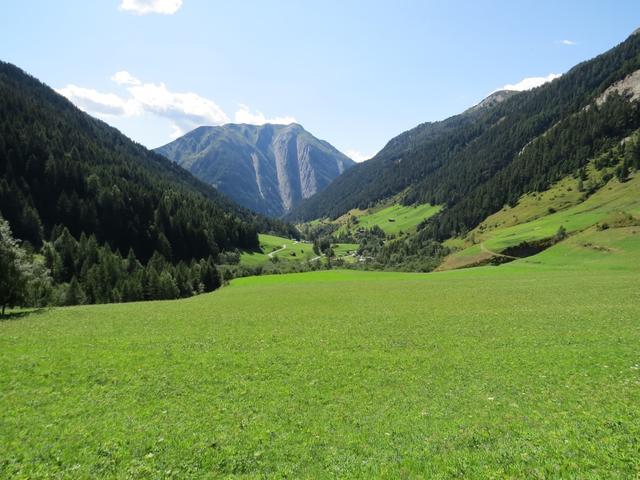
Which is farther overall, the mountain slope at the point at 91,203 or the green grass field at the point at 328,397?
the mountain slope at the point at 91,203

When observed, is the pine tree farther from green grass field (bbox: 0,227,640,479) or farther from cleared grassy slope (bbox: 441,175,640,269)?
cleared grassy slope (bbox: 441,175,640,269)

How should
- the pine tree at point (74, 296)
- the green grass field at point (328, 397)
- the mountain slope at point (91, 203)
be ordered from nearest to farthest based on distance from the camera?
the green grass field at point (328, 397)
the pine tree at point (74, 296)
the mountain slope at point (91, 203)

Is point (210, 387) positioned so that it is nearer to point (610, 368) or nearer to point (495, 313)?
point (610, 368)

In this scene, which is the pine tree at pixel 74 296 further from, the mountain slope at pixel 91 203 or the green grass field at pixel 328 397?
the mountain slope at pixel 91 203

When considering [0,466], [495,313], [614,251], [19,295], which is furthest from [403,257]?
[0,466]

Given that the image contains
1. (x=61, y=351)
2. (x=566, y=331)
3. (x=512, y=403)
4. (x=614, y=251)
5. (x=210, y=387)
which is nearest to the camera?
(x=512, y=403)

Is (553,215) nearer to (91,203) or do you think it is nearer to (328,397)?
(328,397)

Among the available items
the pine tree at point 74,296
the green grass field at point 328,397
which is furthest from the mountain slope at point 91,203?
the green grass field at point 328,397

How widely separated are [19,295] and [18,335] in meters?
15.7

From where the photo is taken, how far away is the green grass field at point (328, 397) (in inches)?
468

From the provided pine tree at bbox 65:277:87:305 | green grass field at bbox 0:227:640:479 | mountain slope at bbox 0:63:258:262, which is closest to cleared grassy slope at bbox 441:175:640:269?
green grass field at bbox 0:227:640:479

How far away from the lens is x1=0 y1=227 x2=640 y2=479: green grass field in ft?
39.0

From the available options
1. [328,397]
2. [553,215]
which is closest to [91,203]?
[328,397]

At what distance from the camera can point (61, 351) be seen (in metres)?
24.9
